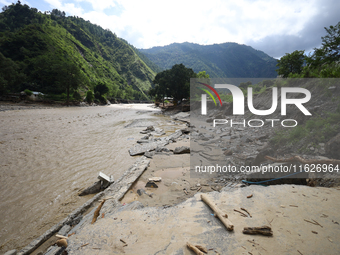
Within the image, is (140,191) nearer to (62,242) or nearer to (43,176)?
(62,242)

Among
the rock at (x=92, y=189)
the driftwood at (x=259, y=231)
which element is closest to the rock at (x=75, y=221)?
the rock at (x=92, y=189)

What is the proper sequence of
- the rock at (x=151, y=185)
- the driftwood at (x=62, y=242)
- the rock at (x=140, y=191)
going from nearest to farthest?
1. the driftwood at (x=62, y=242)
2. the rock at (x=140, y=191)
3. the rock at (x=151, y=185)

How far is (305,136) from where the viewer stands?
19.6 ft

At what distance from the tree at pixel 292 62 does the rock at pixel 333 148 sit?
75.1 feet

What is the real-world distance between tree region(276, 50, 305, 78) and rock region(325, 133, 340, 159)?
2289cm

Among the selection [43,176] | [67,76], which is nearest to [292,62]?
[43,176]

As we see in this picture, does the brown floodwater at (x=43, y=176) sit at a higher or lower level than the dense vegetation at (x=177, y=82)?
lower

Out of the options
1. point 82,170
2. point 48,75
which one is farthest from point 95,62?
point 82,170

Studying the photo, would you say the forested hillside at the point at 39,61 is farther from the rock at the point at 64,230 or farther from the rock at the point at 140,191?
the rock at the point at 140,191

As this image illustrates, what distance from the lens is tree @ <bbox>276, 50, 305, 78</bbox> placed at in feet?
74.6

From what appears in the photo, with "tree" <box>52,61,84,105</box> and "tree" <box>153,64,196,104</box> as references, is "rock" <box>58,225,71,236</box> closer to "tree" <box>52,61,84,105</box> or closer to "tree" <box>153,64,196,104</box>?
"tree" <box>153,64,196,104</box>

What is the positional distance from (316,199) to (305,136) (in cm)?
395

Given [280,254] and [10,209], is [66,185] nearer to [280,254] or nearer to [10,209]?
[10,209]

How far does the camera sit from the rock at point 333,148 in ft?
15.0
